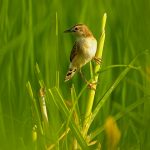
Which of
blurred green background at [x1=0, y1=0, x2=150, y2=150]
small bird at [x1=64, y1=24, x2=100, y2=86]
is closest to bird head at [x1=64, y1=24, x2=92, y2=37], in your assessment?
small bird at [x1=64, y1=24, x2=100, y2=86]

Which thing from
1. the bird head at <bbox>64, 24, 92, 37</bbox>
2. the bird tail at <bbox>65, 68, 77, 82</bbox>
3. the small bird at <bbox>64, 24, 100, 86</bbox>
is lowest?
the bird tail at <bbox>65, 68, 77, 82</bbox>

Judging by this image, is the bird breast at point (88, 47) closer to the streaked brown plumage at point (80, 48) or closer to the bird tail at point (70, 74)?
the streaked brown plumage at point (80, 48)

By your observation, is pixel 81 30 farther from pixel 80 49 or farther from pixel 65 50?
pixel 65 50

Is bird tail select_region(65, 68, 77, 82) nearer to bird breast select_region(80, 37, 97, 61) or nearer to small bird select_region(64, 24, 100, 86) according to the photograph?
small bird select_region(64, 24, 100, 86)

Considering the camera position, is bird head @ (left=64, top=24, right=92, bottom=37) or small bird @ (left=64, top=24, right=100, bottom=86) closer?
small bird @ (left=64, top=24, right=100, bottom=86)

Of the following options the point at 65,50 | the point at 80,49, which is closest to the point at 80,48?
the point at 80,49

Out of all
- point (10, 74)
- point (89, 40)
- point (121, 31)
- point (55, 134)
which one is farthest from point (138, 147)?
point (121, 31)

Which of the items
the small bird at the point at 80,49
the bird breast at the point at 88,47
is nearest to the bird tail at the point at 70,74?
the small bird at the point at 80,49
